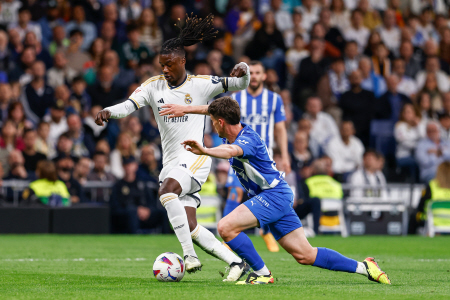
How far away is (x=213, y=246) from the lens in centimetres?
690

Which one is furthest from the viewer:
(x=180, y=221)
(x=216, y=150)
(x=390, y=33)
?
(x=390, y=33)

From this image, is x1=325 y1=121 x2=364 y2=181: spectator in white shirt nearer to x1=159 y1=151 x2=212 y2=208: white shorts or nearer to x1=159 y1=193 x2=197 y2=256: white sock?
x1=159 y1=151 x2=212 y2=208: white shorts

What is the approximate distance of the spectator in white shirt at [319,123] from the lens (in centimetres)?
1586

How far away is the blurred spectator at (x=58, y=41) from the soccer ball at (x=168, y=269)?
10.3 meters

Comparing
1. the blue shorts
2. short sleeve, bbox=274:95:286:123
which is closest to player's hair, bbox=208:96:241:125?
the blue shorts

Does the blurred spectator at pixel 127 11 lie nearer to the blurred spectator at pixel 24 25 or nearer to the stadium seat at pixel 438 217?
the blurred spectator at pixel 24 25

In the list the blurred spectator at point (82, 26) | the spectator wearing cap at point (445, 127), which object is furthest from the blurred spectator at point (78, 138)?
the spectator wearing cap at point (445, 127)

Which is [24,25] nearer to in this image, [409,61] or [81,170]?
→ [81,170]

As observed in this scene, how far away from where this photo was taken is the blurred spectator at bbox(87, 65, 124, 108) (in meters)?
15.4

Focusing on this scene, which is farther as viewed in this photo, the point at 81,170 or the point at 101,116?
the point at 81,170

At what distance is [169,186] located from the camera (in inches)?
271

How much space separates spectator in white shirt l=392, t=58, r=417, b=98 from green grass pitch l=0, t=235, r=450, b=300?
6.02 metres

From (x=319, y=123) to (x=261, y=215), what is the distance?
32.7 feet


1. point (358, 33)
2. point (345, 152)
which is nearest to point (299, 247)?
point (345, 152)
